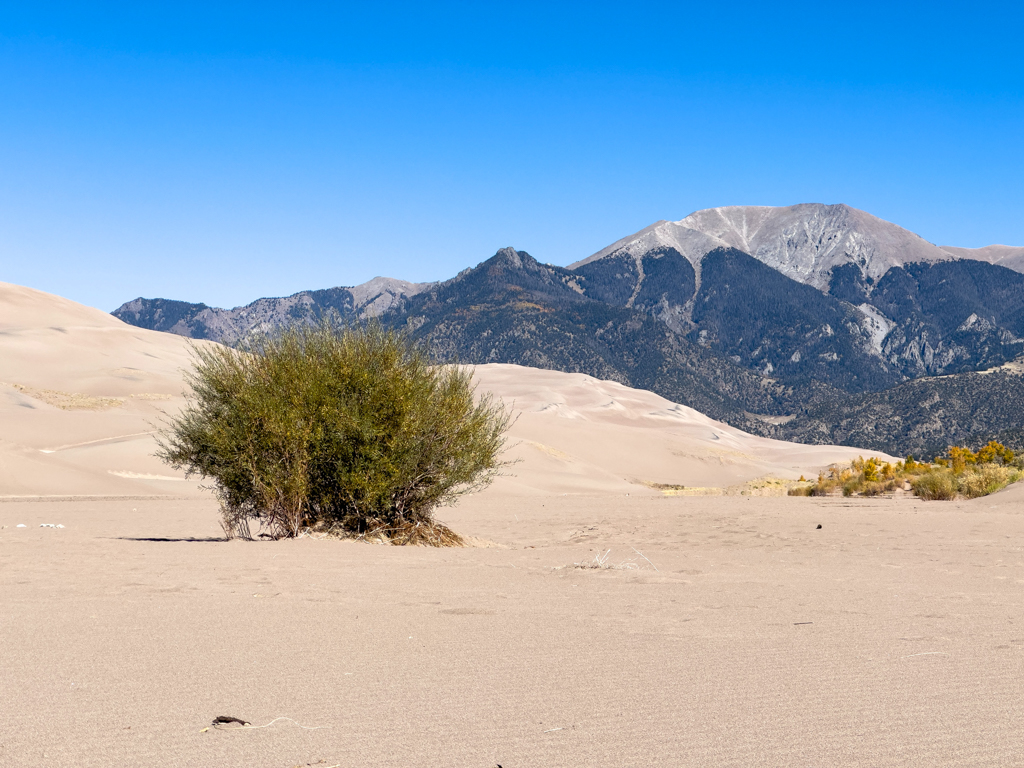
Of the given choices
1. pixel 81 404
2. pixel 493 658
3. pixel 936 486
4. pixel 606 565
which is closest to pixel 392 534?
pixel 606 565

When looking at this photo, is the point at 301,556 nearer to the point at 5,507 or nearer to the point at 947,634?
the point at 947,634

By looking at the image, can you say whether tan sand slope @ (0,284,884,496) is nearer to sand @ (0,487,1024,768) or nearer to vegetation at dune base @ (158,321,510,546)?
vegetation at dune base @ (158,321,510,546)

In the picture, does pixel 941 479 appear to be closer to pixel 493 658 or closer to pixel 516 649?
pixel 516 649

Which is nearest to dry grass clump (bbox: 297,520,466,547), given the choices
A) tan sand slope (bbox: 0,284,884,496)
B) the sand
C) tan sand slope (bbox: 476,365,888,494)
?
the sand

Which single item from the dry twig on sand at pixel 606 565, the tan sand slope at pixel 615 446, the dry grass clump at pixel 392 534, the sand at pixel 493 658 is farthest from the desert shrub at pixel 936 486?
the dry grass clump at pixel 392 534

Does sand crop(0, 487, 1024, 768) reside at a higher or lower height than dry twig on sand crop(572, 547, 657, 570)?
higher

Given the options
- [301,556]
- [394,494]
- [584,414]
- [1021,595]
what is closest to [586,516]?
[394,494]

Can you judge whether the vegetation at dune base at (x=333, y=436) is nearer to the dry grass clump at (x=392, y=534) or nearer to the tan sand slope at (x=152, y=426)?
the dry grass clump at (x=392, y=534)

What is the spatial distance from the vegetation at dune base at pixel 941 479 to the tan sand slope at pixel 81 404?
77.8 ft

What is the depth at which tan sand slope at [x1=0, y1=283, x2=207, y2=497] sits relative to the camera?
2909cm

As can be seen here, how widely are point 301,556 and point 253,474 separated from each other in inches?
98.1

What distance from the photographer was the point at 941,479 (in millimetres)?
28828

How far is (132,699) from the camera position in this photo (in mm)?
5086

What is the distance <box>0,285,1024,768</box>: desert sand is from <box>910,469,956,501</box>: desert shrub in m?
10.9
